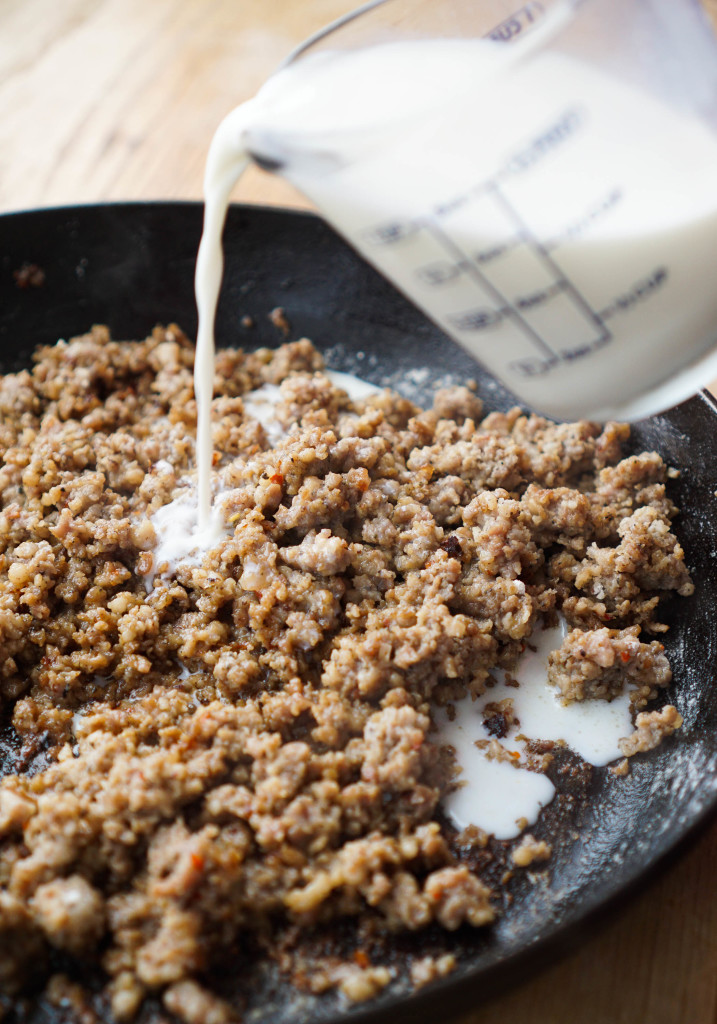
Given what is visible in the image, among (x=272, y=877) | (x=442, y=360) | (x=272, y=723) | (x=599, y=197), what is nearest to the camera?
(x=599, y=197)

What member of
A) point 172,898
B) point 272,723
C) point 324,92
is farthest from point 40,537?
point 324,92

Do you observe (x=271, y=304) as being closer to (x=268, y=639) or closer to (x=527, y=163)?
(x=268, y=639)

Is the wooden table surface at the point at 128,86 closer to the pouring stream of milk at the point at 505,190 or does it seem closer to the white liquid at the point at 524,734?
the pouring stream of milk at the point at 505,190

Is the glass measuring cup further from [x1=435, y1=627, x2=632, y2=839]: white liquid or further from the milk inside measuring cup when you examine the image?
[x1=435, y1=627, x2=632, y2=839]: white liquid

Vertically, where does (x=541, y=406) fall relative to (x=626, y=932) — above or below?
above

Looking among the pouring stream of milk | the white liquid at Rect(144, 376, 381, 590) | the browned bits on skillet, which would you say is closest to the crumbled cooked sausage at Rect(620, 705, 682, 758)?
the pouring stream of milk

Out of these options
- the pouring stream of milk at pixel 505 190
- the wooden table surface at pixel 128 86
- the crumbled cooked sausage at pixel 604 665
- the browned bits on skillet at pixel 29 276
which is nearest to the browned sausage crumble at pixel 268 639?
the crumbled cooked sausage at pixel 604 665

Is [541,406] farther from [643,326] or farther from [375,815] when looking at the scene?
[375,815]
